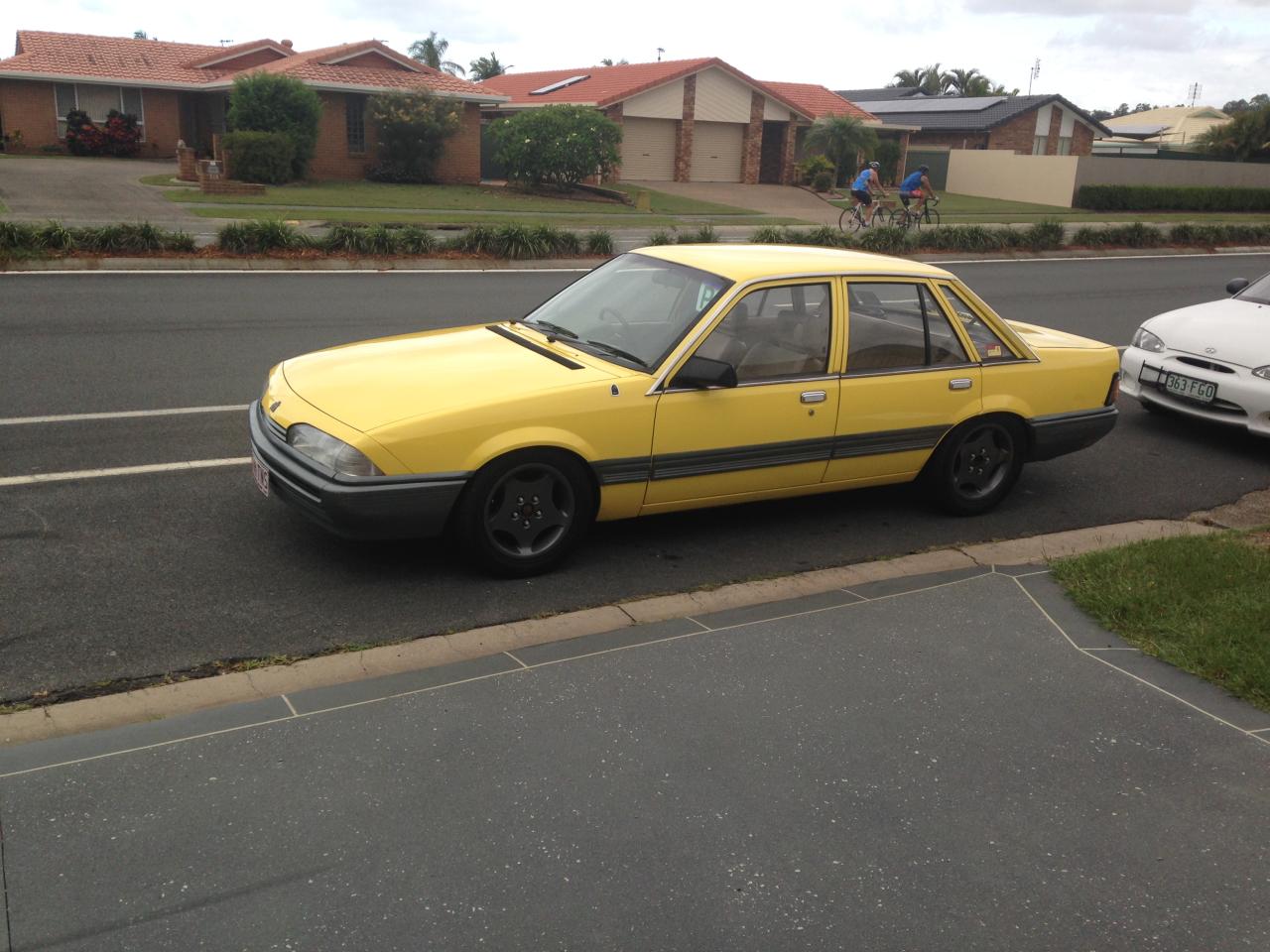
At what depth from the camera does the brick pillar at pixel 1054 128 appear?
172ft

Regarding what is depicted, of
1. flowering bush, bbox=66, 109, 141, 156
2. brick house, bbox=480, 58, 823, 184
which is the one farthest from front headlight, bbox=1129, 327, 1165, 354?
flowering bush, bbox=66, 109, 141, 156

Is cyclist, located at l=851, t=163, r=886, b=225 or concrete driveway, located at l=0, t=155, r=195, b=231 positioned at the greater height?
cyclist, located at l=851, t=163, r=886, b=225

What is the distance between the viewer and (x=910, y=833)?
3777mm

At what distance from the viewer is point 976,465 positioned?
710 cm

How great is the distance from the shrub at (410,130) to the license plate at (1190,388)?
1190 inches

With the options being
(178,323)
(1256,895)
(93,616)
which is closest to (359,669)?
(93,616)

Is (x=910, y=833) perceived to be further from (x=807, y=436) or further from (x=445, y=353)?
(x=445, y=353)

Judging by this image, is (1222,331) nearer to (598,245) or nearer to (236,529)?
(236,529)

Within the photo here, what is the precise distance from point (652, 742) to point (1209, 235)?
27504 millimetres

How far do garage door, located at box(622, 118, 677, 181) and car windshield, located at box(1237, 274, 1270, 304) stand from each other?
3469 cm

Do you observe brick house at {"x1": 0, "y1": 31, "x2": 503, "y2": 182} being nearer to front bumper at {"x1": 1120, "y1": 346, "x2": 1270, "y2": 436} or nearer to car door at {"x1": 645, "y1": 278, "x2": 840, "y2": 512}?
front bumper at {"x1": 1120, "y1": 346, "x2": 1270, "y2": 436}

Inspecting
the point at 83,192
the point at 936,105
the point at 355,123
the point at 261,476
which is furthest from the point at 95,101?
the point at 261,476

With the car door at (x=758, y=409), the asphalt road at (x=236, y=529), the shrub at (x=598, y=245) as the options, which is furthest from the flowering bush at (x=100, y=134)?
the car door at (x=758, y=409)

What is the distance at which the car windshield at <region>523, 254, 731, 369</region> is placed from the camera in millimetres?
6094
